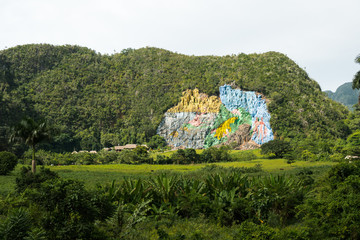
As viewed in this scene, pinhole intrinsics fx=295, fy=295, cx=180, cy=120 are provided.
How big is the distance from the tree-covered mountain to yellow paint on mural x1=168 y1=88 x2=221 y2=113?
6.51ft

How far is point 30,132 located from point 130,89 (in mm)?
81399

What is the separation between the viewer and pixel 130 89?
107 m

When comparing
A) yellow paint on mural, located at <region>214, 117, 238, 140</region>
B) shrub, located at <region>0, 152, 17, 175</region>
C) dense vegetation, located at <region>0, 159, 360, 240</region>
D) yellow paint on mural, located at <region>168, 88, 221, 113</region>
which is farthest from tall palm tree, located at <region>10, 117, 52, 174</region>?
yellow paint on mural, located at <region>168, 88, 221, 113</region>

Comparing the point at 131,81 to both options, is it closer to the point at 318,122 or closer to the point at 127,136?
the point at 127,136

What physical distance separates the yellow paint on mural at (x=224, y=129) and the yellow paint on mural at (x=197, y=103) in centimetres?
478

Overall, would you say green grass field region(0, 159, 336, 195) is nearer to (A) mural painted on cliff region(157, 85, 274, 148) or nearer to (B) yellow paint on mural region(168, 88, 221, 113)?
(A) mural painted on cliff region(157, 85, 274, 148)

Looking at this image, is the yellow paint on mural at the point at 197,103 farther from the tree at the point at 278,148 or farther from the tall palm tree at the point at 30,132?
the tall palm tree at the point at 30,132

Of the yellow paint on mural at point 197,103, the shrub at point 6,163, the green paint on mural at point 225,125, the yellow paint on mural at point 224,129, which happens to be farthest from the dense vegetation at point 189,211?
the yellow paint on mural at point 197,103

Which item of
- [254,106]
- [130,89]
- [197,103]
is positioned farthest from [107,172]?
[130,89]

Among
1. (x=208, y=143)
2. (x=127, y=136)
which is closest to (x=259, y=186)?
(x=208, y=143)

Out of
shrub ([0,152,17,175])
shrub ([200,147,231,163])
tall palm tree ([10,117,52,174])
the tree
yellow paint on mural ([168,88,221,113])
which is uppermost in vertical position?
yellow paint on mural ([168,88,221,113])

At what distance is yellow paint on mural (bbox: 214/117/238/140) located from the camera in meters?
78.9

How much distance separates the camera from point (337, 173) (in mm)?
11258

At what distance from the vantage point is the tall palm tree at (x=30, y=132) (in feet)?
85.4
